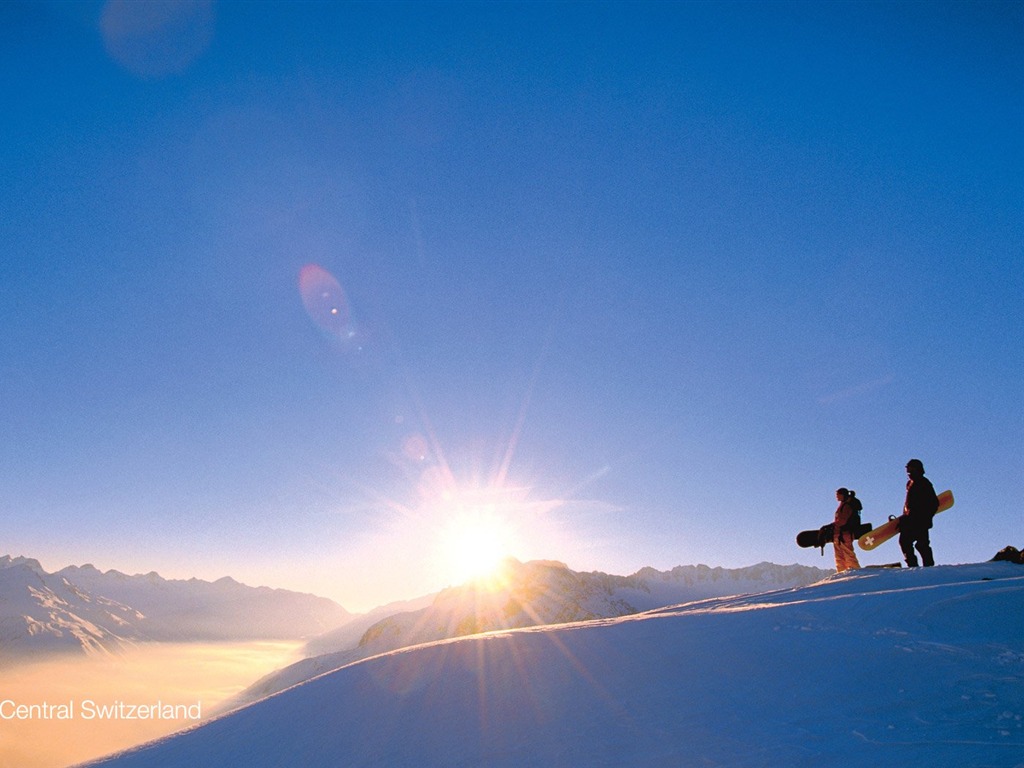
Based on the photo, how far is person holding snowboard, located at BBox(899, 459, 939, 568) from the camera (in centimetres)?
1364

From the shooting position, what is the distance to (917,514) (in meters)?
13.7

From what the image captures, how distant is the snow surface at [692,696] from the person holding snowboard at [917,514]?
4385 millimetres

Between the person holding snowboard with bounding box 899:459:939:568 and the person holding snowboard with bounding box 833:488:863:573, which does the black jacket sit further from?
the person holding snowboard with bounding box 833:488:863:573

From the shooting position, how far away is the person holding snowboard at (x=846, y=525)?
14891 mm

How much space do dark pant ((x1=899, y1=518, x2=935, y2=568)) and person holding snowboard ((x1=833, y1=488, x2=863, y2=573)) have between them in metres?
1.07

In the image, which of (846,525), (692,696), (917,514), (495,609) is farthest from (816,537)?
(495,609)

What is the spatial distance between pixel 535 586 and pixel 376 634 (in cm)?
4563

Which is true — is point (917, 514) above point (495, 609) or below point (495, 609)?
above

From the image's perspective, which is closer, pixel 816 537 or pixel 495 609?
pixel 816 537

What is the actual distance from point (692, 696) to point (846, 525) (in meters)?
10.8

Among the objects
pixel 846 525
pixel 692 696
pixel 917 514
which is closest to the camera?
pixel 692 696

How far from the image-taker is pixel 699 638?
780 centimetres

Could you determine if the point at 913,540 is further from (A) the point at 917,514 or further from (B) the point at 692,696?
(B) the point at 692,696

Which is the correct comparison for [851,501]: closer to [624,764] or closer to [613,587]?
[624,764]
